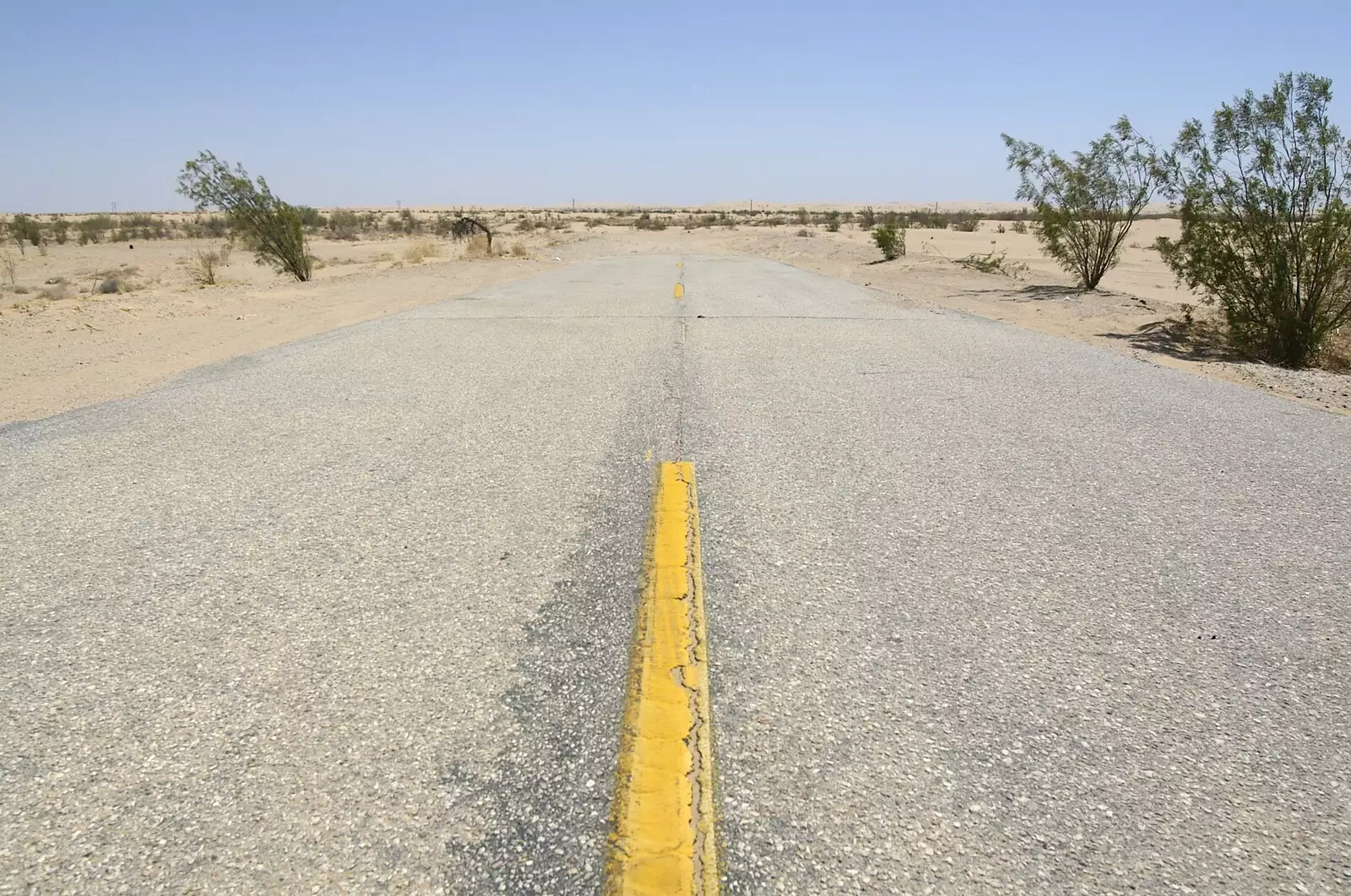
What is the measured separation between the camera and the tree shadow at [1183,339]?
10719 mm

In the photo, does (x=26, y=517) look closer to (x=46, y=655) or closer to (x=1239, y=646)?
(x=46, y=655)

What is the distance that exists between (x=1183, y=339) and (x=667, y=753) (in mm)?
11911

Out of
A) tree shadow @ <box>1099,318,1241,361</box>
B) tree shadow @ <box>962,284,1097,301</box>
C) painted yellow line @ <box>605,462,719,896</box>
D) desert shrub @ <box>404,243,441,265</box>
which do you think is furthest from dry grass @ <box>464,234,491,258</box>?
painted yellow line @ <box>605,462,719,896</box>

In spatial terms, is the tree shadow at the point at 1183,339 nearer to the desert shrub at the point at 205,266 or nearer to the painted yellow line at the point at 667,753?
the painted yellow line at the point at 667,753

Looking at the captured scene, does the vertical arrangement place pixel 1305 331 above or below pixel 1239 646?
above

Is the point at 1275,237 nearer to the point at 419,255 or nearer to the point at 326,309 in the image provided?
the point at 326,309

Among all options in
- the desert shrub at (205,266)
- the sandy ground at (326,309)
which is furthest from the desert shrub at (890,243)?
the desert shrub at (205,266)

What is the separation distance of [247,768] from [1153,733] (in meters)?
2.75

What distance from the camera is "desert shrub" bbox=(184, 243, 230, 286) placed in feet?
62.1

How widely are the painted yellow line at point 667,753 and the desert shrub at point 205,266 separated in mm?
17860

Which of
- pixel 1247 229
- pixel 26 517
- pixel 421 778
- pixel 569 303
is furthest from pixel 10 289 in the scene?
pixel 1247 229

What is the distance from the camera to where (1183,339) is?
11.8 m

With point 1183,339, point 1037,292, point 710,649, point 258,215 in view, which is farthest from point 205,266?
point 710,649

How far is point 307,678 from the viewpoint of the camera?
2.90 meters
